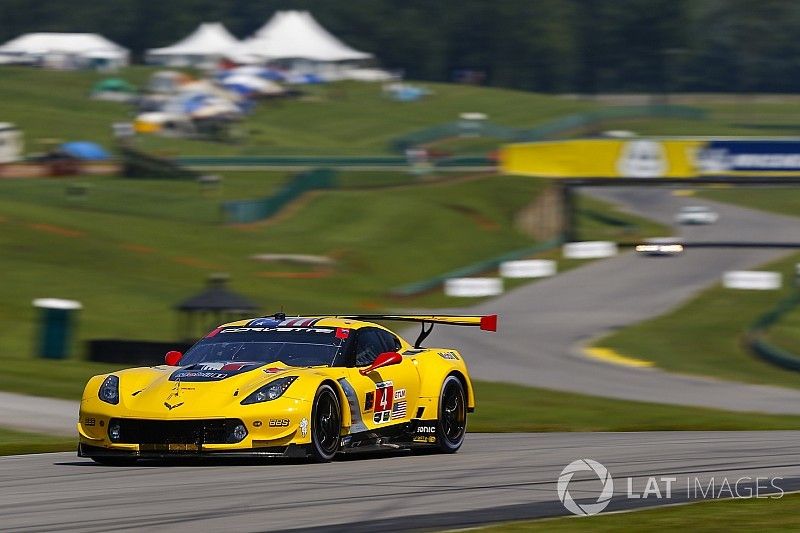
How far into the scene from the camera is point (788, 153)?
45.8 m

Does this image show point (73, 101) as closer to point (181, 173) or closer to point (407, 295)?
point (181, 173)

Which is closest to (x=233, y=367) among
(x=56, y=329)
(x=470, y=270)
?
(x=56, y=329)

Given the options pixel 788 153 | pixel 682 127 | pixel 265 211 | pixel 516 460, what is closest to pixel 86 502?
pixel 516 460

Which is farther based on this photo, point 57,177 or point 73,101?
point 73,101

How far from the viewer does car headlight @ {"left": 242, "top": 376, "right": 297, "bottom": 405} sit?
37.0 feet

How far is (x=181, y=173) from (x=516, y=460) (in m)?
50.0

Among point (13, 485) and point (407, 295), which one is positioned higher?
point (13, 485)

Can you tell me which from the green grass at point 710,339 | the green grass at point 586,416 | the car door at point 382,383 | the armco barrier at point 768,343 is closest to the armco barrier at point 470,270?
the green grass at point 710,339

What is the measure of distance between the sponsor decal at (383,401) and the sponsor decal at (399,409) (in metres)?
0.08

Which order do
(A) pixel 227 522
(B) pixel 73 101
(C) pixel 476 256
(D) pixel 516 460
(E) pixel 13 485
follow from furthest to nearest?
1. (B) pixel 73 101
2. (C) pixel 476 256
3. (D) pixel 516 460
4. (E) pixel 13 485
5. (A) pixel 227 522

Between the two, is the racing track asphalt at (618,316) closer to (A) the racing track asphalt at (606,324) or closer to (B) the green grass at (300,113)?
(A) the racing track asphalt at (606,324)

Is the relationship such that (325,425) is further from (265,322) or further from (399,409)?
(265,322)

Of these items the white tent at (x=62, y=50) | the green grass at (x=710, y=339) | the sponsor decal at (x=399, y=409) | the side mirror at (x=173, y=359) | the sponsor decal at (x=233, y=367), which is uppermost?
the white tent at (x=62, y=50)

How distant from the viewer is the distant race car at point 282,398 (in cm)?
1115
